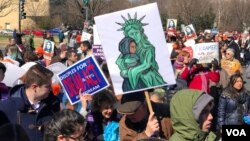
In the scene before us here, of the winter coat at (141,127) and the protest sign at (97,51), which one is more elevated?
the protest sign at (97,51)

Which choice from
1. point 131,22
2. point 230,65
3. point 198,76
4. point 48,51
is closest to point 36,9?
point 48,51

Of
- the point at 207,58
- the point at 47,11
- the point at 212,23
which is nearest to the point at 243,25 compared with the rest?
the point at 212,23

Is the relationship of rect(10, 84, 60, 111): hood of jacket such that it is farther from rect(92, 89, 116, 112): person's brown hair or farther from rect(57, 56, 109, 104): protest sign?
rect(57, 56, 109, 104): protest sign

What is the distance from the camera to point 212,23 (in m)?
47.0

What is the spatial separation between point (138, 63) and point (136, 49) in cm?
12

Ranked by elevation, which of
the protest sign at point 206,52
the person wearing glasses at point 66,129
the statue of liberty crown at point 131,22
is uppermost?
the statue of liberty crown at point 131,22

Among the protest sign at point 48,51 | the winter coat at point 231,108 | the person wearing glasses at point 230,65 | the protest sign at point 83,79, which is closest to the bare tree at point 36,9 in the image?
the protest sign at point 48,51

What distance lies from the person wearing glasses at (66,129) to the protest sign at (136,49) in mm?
1240

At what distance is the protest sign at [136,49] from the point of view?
5.00m

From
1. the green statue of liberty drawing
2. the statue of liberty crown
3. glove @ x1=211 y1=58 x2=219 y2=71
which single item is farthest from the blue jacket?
glove @ x1=211 y1=58 x2=219 y2=71

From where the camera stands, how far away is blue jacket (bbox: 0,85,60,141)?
4.70m

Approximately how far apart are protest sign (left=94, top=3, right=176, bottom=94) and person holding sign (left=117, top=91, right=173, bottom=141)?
0.20 metres

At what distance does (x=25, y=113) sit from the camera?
479cm

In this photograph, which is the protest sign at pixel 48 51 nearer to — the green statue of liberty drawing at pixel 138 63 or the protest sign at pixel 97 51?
the protest sign at pixel 97 51
